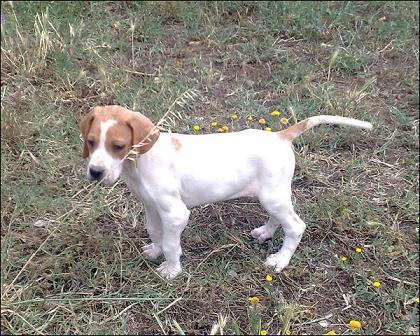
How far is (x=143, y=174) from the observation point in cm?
264

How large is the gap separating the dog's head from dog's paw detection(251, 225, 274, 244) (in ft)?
3.50

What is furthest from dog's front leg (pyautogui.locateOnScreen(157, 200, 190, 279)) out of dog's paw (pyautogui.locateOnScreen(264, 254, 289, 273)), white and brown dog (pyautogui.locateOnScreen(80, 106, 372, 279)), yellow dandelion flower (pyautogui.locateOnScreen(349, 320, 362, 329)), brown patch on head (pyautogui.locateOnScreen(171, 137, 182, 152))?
yellow dandelion flower (pyautogui.locateOnScreen(349, 320, 362, 329))

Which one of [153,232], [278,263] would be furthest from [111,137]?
[278,263]

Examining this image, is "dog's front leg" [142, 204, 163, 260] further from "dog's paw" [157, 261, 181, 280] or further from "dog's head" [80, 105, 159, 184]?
"dog's head" [80, 105, 159, 184]

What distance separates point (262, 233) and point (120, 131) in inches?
47.5

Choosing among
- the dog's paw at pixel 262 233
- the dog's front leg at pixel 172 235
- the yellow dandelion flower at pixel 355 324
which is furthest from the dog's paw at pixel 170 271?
the yellow dandelion flower at pixel 355 324

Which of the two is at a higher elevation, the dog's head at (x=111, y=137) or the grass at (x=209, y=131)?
the dog's head at (x=111, y=137)

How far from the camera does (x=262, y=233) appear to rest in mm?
3295

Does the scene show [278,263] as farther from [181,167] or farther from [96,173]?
[96,173]

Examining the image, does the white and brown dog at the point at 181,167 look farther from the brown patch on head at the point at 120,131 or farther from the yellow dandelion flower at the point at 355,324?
the yellow dandelion flower at the point at 355,324

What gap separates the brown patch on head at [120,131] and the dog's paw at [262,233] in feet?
3.52

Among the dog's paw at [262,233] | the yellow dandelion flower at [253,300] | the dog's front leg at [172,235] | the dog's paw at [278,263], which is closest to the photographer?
the dog's front leg at [172,235]

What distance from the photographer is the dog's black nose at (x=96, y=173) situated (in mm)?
2437

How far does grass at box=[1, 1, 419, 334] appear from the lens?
2920 mm
